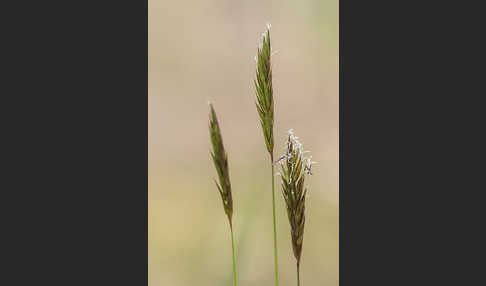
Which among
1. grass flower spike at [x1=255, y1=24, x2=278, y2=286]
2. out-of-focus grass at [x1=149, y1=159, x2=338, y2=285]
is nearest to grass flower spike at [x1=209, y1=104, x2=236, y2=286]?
grass flower spike at [x1=255, y1=24, x2=278, y2=286]

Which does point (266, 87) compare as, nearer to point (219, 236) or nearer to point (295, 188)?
point (295, 188)

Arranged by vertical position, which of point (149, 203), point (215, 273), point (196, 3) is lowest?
point (215, 273)

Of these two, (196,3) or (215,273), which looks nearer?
(215,273)

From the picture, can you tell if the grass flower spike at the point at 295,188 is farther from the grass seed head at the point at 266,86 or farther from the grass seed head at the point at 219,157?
the grass seed head at the point at 219,157

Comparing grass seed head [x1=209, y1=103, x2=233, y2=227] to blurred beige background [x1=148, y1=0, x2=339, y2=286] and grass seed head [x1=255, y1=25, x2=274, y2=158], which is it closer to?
grass seed head [x1=255, y1=25, x2=274, y2=158]

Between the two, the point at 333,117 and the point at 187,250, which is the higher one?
the point at 333,117

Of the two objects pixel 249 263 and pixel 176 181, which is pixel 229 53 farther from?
pixel 249 263

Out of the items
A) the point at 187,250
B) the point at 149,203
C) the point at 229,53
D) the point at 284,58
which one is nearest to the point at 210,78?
the point at 229,53
